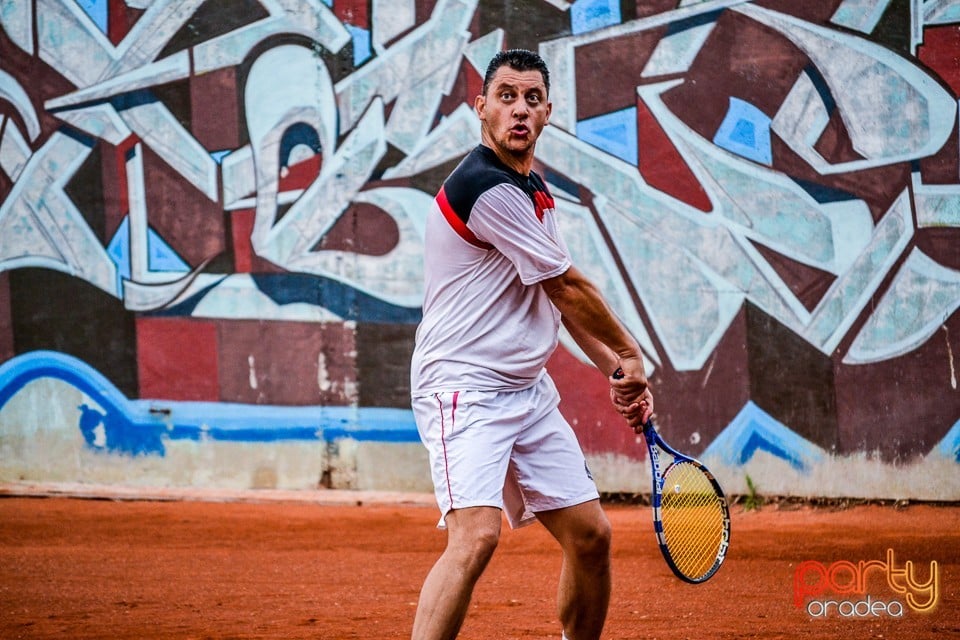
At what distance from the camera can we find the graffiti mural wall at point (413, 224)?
311 inches

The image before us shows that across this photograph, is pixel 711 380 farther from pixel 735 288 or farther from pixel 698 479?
pixel 698 479

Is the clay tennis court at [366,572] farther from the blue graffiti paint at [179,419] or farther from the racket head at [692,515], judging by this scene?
the racket head at [692,515]

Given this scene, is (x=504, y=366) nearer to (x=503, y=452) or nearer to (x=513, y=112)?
(x=503, y=452)

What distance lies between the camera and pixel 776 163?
801 cm

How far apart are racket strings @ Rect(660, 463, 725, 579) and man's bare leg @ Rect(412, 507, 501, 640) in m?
0.91

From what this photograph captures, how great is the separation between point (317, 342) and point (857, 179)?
13.2ft

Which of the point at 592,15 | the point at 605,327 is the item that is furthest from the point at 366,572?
the point at 592,15

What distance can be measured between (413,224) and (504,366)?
4.77 meters

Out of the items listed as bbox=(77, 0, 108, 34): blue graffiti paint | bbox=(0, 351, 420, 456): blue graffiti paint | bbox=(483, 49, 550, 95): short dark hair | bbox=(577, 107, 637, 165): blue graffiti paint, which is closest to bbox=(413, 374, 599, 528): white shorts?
bbox=(483, 49, 550, 95): short dark hair

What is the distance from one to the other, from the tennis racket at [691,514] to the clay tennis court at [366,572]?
61 cm

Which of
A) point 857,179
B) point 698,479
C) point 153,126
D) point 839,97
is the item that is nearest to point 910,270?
point 857,179

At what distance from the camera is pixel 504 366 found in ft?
12.7

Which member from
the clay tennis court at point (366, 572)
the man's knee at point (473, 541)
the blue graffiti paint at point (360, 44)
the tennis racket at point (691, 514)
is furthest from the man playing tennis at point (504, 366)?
the blue graffiti paint at point (360, 44)

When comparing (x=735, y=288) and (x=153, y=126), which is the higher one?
(x=153, y=126)
